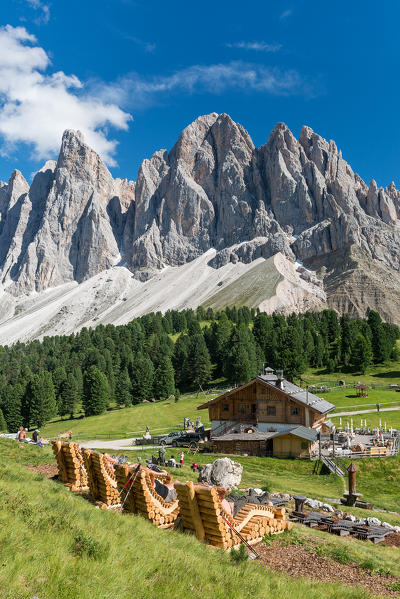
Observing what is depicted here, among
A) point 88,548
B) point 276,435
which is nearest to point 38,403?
point 276,435

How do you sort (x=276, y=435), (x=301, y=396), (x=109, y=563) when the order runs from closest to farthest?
(x=109, y=563) < (x=276, y=435) < (x=301, y=396)

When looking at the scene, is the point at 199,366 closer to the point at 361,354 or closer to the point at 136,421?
the point at 136,421

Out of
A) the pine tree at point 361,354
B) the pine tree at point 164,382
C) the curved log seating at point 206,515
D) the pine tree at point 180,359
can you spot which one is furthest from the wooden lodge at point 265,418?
the pine tree at point 180,359

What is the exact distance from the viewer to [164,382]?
94750 millimetres

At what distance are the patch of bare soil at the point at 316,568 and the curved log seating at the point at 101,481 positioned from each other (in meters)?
4.62

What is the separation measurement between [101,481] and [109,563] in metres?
6.93

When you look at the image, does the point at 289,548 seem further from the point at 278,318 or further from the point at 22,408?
the point at 278,318

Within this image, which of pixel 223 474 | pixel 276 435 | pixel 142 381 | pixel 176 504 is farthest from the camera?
pixel 142 381

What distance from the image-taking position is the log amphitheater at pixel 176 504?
9852mm

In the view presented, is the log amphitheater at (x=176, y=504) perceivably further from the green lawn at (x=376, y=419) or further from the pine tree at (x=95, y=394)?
the pine tree at (x=95, y=394)

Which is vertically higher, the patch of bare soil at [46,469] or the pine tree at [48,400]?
the patch of bare soil at [46,469]

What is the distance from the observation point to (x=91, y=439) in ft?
188

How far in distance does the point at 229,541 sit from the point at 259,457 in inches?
1464

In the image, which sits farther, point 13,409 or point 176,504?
point 13,409
